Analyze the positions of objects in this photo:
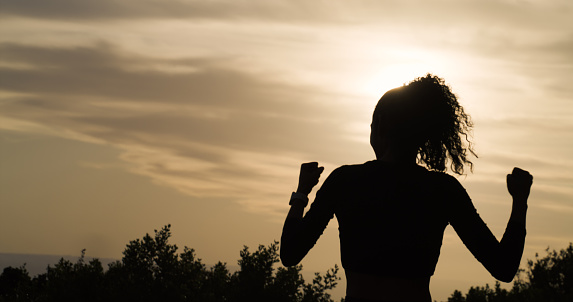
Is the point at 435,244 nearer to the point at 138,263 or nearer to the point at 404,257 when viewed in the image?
the point at 404,257

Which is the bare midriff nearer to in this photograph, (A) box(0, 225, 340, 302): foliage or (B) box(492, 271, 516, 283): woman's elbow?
(B) box(492, 271, 516, 283): woman's elbow

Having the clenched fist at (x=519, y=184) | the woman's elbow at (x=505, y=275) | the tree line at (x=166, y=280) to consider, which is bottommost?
the woman's elbow at (x=505, y=275)

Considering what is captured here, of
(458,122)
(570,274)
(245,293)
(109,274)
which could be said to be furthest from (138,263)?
(458,122)

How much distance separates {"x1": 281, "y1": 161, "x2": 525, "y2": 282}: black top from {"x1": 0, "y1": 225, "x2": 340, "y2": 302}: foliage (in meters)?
53.3

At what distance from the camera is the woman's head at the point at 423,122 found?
191 inches

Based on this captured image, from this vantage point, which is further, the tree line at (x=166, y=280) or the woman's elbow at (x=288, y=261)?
the tree line at (x=166, y=280)

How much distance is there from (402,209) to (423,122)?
68 centimetres

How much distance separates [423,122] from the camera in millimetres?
4934

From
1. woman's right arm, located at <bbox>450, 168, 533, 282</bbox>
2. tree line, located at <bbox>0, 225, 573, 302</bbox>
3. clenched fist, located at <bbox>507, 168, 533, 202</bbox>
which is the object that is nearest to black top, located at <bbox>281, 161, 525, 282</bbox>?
woman's right arm, located at <bbox>450, 168, 533, 282</bbox>

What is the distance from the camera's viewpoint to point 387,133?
485 cm

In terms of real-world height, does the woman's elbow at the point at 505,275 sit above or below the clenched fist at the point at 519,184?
below

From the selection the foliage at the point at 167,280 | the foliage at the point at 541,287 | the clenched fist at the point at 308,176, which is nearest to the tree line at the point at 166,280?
the foliage at the point at 167,280

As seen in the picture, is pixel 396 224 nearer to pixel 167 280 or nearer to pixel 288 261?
pixel 288 261

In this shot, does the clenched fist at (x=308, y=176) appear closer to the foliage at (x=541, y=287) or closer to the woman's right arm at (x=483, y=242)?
the woman's right arm at (x=483, y=242)
